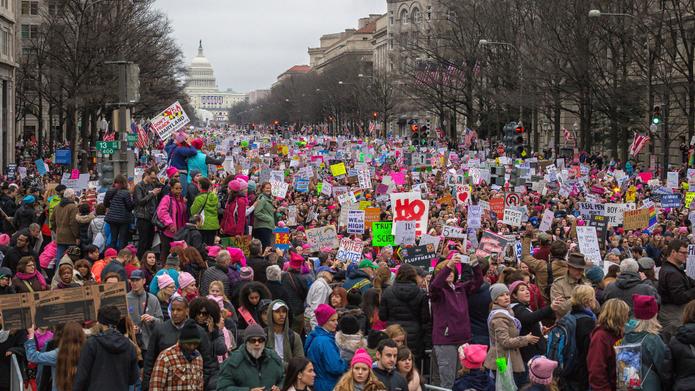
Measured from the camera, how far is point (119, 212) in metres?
17.1

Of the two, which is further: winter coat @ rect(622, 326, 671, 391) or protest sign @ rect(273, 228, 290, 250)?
protest sign @ rect(273, 228, 290, 250)

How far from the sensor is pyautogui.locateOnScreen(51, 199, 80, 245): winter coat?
1712 cm

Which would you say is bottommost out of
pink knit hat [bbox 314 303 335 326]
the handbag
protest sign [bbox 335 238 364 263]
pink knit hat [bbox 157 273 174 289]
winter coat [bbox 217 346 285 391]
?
winter coat [bbox 217 346 285 391]

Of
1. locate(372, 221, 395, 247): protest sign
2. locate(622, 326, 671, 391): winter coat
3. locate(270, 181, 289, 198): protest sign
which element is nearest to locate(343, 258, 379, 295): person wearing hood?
locate(622, 326, 671, 391): winter coat

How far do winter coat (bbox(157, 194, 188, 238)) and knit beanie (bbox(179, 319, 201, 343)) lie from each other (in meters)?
7.31

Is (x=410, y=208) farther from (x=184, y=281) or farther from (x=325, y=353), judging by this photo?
(x=325, y=353)

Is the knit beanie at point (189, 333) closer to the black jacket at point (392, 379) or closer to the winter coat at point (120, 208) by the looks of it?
the black jacket at point (392, 379)

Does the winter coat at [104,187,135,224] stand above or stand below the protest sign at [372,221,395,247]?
above

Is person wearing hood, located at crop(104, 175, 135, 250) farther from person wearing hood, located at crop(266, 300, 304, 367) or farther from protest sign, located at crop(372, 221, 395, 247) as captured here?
person wearing hood, located at crop(266, 300, 304, 367)

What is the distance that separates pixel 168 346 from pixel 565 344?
316 cm

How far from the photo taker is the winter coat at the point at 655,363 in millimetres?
9164

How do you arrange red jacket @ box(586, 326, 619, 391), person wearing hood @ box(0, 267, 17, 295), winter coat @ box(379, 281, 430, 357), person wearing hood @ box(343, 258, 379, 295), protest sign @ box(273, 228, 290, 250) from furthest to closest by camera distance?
protest sign @ box(273, 228, 290, 250), person wearing hood @ box(343, 258, 379, 295), winter coat @ box(379, 281, 430, 357), person wearing hood @ box(0, 267, 17, 295), red jacket @ box(586, 326, 619, 391)

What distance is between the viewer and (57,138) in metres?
91.2

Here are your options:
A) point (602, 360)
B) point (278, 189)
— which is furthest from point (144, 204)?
point (278, 189)
